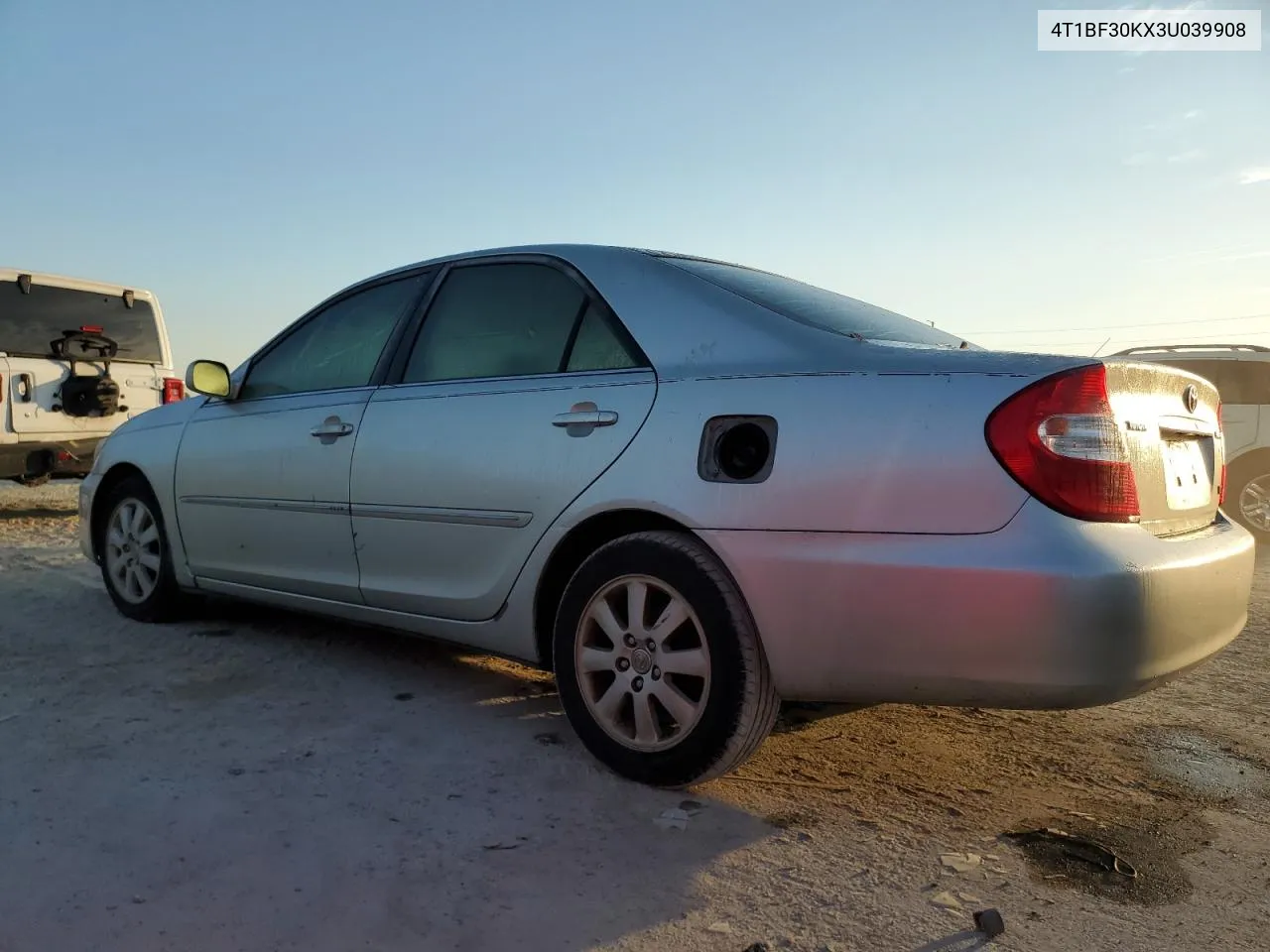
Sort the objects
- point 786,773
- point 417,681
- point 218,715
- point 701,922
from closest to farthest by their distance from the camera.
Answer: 1. point 701,922
2. point 786,773
3. point 218,715
4. point 417,681

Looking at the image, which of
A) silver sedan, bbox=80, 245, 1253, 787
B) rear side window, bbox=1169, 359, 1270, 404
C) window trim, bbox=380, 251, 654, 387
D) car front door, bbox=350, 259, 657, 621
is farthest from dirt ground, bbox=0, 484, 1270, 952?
rear side window, bbox=1169, 359, 1270, 404

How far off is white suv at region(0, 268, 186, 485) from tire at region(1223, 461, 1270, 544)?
30.5 feet

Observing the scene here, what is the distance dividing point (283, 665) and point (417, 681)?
61cm

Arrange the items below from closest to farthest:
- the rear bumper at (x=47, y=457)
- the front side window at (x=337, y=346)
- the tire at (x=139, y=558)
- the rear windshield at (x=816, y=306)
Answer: the rear windshield at (x=816, y=306), the front side window at (x=337, y=346), the tire at (x=139, y=558), the rear bumper at (x=47, y=457)

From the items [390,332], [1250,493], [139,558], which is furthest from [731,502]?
[1250,493]

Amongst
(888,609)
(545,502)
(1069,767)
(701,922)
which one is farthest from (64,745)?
(1069,767)

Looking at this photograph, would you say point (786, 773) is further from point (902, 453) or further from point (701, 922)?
point (902, 453)

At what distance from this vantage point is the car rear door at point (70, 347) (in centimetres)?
776

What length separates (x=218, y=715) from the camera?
10.5ft

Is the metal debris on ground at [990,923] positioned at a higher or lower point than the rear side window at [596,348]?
lower

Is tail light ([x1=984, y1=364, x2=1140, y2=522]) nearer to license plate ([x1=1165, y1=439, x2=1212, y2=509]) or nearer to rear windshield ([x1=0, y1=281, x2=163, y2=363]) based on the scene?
license plate ([x1=1165, y1=439, x2=1212, y2=509])

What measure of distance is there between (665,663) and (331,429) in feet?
5.65

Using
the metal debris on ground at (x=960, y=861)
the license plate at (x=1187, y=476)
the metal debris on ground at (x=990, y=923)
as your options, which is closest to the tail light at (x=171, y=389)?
the metal debris on ground at (x=960, y=861)

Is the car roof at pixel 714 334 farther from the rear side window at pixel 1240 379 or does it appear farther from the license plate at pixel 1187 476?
the rear side window at pixel 1240 379
